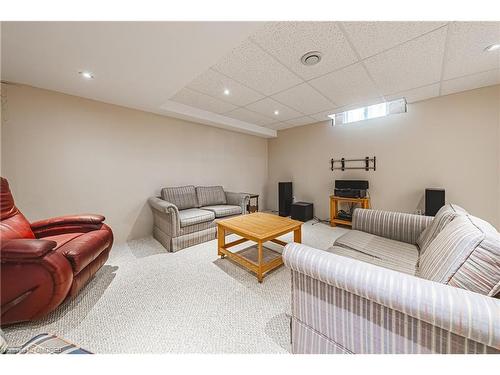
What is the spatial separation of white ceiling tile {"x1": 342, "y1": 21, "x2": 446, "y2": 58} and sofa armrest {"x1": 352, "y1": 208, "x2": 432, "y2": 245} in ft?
5.22

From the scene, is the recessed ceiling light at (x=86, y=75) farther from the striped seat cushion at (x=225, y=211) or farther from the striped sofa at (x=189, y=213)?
the striped seat cushion at (x=225, y=211)

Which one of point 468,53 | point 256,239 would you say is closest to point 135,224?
point 256,239

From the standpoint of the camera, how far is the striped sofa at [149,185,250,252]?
2.52m

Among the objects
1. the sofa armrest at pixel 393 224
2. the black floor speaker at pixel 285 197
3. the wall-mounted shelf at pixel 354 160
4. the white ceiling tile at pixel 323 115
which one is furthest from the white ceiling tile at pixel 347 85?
the black floor speaker at pixel 285 197

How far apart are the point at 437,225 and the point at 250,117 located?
129 inches

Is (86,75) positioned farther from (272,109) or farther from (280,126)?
(280,126)

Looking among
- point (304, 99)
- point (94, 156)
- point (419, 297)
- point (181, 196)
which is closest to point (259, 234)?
point (419, 297)

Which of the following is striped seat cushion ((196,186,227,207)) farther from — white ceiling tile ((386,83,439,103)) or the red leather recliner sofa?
white ceiling tile ((386,83,439,103))

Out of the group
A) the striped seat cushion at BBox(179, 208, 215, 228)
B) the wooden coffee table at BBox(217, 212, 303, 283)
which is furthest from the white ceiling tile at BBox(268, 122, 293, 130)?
the striped seat cushion at BBox(179, 208, 215, 228)

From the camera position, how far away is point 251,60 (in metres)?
1.85

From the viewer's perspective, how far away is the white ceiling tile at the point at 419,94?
249 cm

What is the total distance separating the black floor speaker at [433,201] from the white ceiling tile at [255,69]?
101 inches
